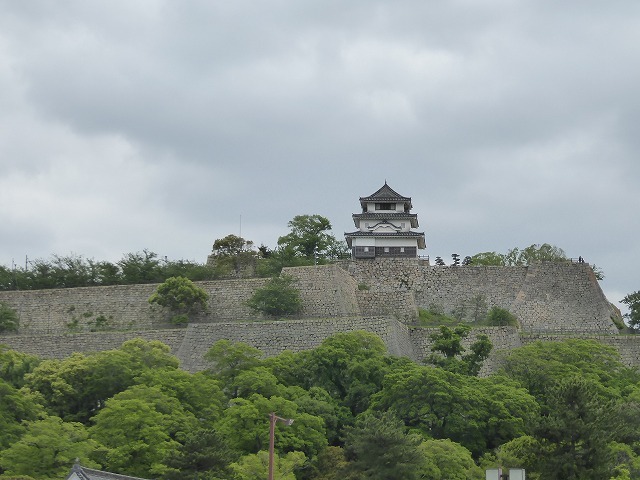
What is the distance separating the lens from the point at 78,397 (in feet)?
151

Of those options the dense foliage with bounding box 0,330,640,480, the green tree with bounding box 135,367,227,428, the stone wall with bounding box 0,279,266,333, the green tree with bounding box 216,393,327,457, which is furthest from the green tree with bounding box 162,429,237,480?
the stone wall with bounding box 0,279,266,333

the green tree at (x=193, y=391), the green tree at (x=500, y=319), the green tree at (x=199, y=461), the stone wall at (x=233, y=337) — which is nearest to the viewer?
the green tree at (x=199, y=461)

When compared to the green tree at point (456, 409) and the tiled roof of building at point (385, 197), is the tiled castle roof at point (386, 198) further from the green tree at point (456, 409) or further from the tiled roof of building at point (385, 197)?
→ the green tree at point (456, 409)

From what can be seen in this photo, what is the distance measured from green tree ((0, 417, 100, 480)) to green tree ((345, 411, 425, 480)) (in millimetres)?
7282

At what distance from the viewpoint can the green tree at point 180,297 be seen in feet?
190

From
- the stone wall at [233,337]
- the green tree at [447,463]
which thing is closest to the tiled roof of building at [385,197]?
the stone wall at [233,337]

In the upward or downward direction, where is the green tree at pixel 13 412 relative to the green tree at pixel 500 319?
downward

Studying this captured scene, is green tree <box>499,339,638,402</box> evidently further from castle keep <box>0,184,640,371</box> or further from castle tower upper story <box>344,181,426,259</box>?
castle tower upper story <box>344,181,426,259</box>

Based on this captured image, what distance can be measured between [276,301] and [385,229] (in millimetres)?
11127

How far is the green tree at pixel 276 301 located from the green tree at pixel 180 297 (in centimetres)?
259

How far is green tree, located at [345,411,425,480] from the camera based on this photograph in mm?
38031

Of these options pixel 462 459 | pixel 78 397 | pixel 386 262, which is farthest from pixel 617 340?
pixel 78 397

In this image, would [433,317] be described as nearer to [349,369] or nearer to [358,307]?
[358,307]

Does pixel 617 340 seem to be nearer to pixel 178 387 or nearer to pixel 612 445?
pixel 612 445
